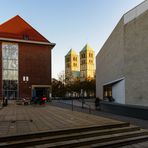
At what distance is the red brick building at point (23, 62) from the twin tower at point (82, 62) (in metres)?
69.1

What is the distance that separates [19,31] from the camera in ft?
163

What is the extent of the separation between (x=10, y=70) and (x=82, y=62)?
85.8 m

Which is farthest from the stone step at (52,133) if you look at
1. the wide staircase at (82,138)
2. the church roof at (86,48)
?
the church roof at (86,48)

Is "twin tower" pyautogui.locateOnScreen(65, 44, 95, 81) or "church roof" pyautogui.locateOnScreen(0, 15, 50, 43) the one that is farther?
"twin tower" pyautogui.locateOnScreen(65, 44, 95, 81)

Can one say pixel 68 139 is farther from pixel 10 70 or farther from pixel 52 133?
pixel 10 70

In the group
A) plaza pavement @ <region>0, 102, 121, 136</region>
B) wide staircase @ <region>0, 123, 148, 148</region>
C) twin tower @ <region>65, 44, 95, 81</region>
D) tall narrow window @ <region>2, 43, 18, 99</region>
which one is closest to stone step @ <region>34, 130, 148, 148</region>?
wide staircase @ <region>0, 123, 148, 148</region>

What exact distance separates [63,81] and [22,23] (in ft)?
94.6

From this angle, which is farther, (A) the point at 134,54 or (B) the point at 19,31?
(B) the point at 19,31

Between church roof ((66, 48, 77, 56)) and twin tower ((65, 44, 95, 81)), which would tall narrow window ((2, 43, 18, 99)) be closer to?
twin tower ((65, 44, 95, 81))

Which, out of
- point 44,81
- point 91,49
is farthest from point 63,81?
point 91,49

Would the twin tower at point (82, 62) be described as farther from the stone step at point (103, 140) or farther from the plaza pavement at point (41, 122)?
the stone step at point (103, 140)

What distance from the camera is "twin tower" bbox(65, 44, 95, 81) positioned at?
12511 cm

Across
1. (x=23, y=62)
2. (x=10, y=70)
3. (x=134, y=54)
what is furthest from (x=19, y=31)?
(x=134, y=54)

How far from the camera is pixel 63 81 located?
2968 inches
